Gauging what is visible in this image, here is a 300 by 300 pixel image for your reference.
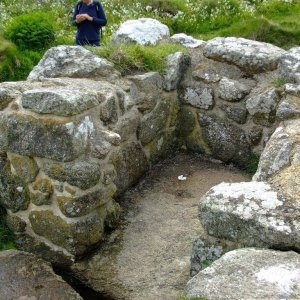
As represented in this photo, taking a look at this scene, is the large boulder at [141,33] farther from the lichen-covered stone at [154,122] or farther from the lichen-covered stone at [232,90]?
the lichen-covered stone at [232,90]

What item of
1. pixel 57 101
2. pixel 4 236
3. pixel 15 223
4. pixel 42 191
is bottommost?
pixel 4 236

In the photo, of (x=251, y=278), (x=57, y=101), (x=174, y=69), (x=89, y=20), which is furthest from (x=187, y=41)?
(x=251, y=278)

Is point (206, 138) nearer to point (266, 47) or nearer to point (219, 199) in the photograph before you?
point (266, 47)

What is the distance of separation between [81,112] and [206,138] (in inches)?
78.0

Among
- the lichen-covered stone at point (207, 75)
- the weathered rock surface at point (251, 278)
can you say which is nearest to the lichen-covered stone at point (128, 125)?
the lichen-covered stone at point (207, 75)

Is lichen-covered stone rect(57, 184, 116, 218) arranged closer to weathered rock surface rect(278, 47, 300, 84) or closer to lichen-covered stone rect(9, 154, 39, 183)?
lichen-covered stone rect(9, 154, 39, 183)

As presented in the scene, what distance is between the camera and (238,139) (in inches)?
235

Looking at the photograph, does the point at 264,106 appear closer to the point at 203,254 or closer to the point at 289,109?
the point at 289,109

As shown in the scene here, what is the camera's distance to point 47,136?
4492mm

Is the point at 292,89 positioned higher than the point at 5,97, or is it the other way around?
the point at 5,97

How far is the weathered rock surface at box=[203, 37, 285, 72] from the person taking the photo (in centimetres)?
584

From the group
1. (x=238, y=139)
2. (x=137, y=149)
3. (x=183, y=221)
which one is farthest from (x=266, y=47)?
(x=183, y=221)

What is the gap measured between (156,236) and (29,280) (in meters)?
1.15

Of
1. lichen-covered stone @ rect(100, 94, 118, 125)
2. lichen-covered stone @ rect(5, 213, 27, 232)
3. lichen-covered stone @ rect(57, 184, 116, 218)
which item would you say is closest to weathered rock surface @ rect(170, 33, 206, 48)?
lichen-covered stone @ rect(100, 94, 118, 125)
